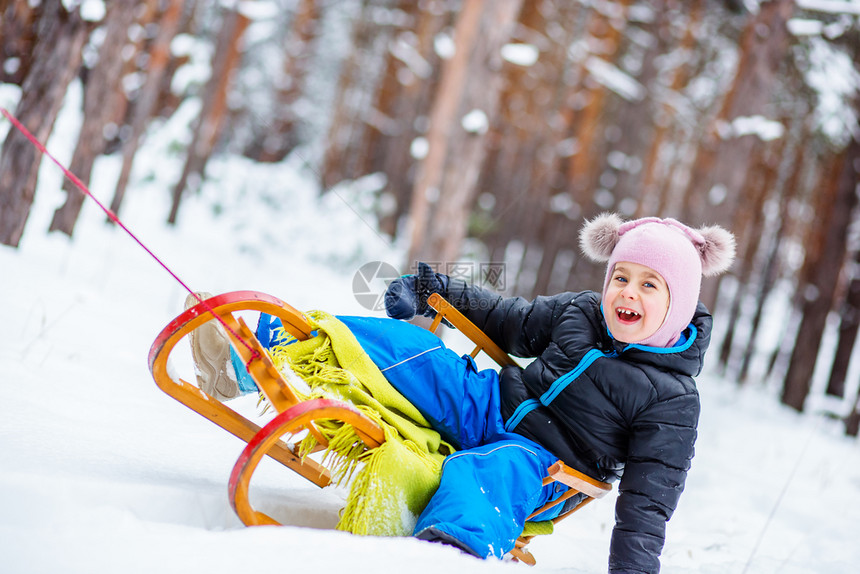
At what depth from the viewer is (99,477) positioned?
59.2 inches

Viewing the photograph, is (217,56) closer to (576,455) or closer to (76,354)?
(76,354)

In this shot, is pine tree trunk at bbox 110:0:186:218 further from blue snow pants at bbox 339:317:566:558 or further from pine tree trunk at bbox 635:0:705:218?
pine tree trunk at bbox 635:0:705:218

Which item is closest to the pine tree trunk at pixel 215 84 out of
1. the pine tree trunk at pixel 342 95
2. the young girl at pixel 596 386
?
the pine tree trunk at pixel 342 95

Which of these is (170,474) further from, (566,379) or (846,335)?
(846,335)

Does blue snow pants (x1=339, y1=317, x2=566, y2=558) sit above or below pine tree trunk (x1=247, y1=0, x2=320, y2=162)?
below

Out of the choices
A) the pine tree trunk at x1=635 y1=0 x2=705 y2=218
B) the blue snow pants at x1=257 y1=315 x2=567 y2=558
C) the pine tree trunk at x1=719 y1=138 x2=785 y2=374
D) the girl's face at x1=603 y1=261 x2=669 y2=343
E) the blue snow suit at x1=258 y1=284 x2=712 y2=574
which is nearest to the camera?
the blue snow pants at x1=257 y1=315 x2=567 y2=558

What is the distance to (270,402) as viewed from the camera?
5.44ft

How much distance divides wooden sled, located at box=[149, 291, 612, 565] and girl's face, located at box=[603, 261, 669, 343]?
0.46 meters

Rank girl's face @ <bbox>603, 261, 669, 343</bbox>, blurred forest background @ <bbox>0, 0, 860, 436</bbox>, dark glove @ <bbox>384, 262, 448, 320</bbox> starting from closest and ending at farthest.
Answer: girl's face @ <bbox>603, 261, 669, 343</bbox>
dark glove @ <bbox>384, 262, 448, 320</bbox>
blurred forest background @ <bbox>0, 0, 860, 436</bbox>

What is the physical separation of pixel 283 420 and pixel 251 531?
248 mm

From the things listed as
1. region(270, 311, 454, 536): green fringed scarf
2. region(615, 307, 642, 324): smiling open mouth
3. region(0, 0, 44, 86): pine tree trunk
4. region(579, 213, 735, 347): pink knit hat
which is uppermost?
region(0, 0, 44, 86): pine tree trunk

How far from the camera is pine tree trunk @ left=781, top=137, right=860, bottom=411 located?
8586mm

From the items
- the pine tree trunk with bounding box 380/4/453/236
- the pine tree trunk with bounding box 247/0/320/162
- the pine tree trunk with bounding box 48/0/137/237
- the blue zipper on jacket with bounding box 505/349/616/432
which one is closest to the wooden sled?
the blue zipper on jacket with bounding box 505/349/616/432

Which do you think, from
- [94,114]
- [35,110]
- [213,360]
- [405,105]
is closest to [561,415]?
[213,360]
